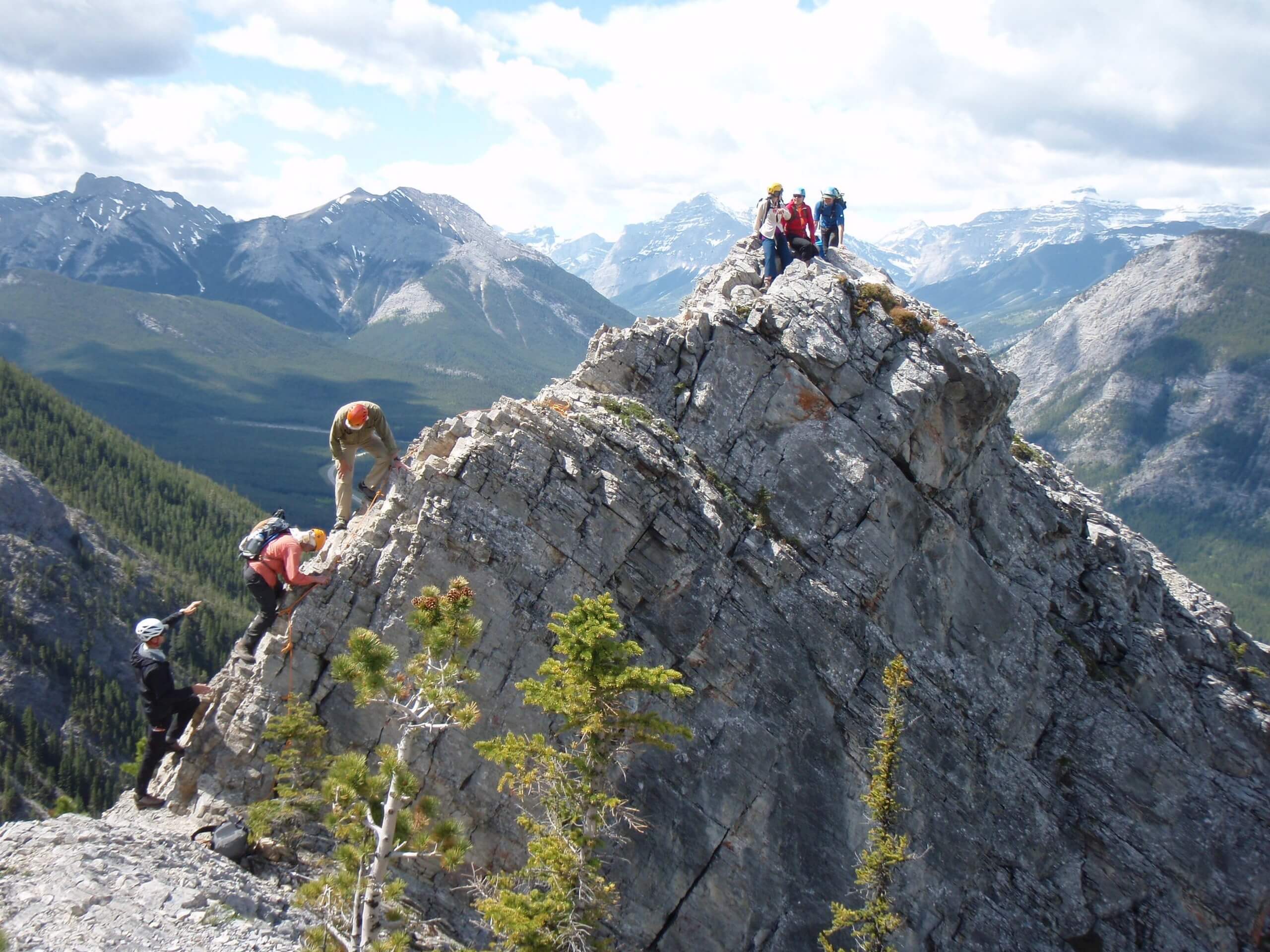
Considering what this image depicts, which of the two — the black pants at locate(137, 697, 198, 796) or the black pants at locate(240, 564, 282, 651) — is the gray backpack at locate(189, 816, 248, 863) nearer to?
the black pants at locate(137, 697, 198, 796)

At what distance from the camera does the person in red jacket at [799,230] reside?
135 ft

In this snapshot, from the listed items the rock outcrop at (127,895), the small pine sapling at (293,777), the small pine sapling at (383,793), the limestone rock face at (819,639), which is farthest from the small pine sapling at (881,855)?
the rock outcrop at (127,895)

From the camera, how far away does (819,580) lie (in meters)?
30.8

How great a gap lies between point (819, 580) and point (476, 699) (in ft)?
43.1

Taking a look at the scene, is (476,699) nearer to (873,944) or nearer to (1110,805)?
(873,944)

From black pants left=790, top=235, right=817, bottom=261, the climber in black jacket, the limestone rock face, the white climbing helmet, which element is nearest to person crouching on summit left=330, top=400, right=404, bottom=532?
the limestone rock face

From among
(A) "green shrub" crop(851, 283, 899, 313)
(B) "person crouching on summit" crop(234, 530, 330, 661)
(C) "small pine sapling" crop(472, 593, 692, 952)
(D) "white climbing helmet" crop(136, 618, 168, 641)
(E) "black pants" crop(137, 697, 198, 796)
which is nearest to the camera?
(C) "small pine sapling" crop(472, 593, 692, 952)

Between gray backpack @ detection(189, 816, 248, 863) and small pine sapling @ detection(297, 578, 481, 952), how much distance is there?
355 centimetres

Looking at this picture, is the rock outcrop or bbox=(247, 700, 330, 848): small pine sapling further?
bbox=(247, 700, 330, 848): small pine sapling

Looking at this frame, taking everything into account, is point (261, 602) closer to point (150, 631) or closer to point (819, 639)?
point (150, 631)

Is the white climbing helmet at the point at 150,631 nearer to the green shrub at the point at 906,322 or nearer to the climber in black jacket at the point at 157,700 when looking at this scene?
the climber in black jacket at the point at 157,700

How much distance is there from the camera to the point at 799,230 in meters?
41.2

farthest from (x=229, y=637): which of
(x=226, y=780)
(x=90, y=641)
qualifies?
(x=226, y=780)

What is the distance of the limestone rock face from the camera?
25953mm
